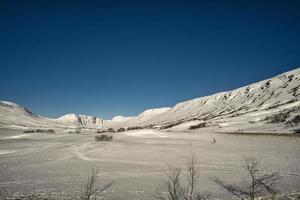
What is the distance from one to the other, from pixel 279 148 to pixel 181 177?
17478 millimetres

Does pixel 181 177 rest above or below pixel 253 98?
below

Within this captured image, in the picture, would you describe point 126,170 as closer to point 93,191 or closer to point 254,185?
point 93,191

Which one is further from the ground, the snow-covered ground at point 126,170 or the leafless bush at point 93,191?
the snow-covered ground at point 126,170

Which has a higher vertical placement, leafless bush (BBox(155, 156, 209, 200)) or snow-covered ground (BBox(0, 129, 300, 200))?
snow-covered ground (BBox(0, 129, 300, 200))

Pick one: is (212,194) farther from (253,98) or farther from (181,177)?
(253,98)

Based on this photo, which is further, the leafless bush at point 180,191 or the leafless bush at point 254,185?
the leafless bush at point 254,185

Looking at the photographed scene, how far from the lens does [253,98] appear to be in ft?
373

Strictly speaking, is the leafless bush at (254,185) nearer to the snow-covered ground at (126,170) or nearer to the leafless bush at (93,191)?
the snow-covered ground at (126,170)

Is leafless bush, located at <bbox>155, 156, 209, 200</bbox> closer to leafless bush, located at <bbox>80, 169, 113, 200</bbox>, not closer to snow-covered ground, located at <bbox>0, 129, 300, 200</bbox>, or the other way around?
snow-covered ground, located at <bbox>0, 129, 300, 200</bbox>

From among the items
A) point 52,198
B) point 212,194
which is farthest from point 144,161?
point 52,198

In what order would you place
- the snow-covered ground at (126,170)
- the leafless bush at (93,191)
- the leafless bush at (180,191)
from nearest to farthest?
the leafless bush at (93,191) → the leafless bush at (180,191) → the snow-covered ground at (126,170)

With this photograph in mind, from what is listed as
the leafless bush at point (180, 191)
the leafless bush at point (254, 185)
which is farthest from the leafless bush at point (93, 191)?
the leafless bush at point (254, 185)

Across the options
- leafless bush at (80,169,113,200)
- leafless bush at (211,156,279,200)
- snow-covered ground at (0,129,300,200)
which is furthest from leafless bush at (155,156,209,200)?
leafless bush at (80,169,113,200)

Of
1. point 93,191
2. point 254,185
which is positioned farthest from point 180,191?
point 93,191
